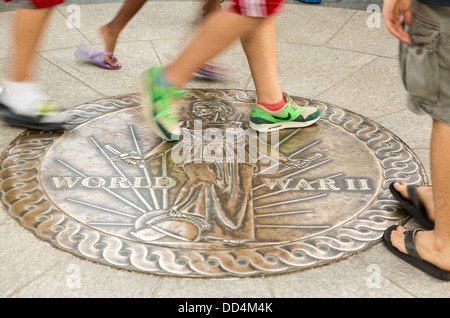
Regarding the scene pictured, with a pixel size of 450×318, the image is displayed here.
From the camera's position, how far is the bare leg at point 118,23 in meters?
3.66

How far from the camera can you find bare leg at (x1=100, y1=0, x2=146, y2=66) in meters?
3.66

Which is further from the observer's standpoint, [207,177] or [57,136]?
[57,136]

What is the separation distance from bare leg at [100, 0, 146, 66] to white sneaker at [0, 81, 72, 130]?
84 centimetres

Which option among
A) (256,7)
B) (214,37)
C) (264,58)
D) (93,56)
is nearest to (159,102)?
(214,37)

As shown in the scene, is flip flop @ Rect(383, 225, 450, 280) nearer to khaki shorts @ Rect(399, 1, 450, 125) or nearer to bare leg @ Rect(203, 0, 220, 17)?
khaki shorts @ Rect(399, 1, 450, 125)

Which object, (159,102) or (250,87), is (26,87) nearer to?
(159,102)

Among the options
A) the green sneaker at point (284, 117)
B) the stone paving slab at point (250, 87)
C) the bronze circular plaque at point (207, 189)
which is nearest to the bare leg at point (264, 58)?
the green sneaker at point (284, 117)

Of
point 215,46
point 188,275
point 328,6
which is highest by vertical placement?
point 215,46

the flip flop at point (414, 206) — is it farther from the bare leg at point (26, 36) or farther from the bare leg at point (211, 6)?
the bare leg at point (26, 36)

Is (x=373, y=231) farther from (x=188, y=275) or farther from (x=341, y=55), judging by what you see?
(x=341, y=55)

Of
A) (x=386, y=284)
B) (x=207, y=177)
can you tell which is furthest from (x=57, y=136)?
(x=386, y=284)

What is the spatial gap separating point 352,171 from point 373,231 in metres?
0.46

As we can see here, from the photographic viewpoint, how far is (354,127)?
3271 millimetres

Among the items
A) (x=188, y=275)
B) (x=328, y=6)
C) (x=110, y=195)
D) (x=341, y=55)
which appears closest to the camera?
(x=188, y=275)
